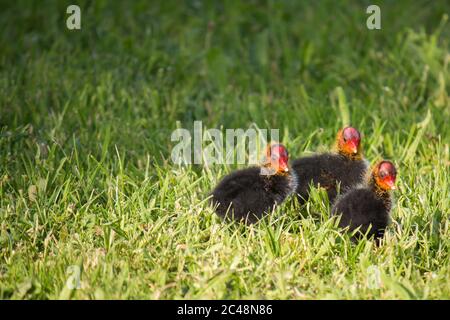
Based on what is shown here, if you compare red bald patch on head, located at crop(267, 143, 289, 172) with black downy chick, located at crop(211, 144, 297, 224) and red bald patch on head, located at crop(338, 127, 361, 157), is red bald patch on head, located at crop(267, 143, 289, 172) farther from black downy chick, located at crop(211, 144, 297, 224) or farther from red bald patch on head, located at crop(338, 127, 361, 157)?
red bald patch on head, located at crop(338, 127, 361, 157)

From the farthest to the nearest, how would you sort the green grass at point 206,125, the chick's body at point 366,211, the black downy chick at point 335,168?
Answer: the black downy chick at point 335,168 < the chick's body at point 366,211 < the green grass at point 206,125

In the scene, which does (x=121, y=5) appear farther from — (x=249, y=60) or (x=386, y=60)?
(x=386, y=60)

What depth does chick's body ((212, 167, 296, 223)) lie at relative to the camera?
4.61m

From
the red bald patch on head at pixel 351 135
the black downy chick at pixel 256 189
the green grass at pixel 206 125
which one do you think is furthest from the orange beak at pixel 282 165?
the red bald patch on head at pixel 351 135

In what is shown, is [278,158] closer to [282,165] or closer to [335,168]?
[282,165]

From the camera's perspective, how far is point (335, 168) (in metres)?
5.00

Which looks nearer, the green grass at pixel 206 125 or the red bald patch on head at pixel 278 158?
the green grass at pixel 206 125

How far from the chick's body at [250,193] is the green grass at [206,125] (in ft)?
0.30

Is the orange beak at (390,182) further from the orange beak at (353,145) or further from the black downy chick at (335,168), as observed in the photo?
the orange beak at (353,145)

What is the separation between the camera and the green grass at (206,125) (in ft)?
13.7

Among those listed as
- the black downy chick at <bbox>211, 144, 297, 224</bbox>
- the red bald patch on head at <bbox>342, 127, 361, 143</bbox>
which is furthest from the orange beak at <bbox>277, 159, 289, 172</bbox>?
the red bald patch on head at <bbox>342, 127, 361, 143</bbox>

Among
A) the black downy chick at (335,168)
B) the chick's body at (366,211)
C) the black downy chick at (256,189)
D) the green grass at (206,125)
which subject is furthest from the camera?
the black downy chick at (335,168)

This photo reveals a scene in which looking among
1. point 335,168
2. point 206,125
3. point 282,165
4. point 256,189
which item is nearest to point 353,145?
point 335,168
